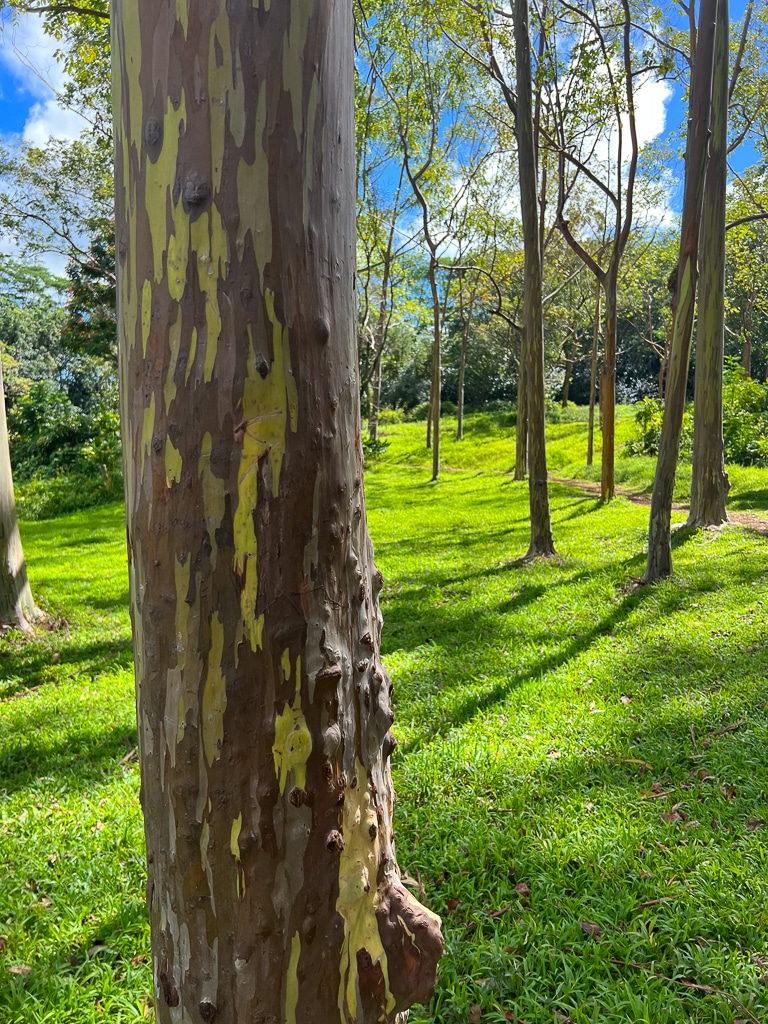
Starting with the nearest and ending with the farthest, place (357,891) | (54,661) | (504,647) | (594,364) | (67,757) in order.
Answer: (357,891) < (67,757) < (504,647) < (54,661) < (594,364)

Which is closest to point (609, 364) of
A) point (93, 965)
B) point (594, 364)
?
point (594, 364)

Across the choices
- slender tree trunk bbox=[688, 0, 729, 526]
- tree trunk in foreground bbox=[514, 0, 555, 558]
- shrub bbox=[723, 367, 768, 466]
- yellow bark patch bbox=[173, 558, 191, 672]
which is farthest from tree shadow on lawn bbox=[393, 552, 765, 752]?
shrub bbox=[723, 367, 768, 466]

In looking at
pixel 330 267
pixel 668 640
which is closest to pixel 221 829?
pixel 330 267

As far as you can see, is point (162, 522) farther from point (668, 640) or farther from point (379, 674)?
point (668, 640)

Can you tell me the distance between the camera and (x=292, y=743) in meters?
1.21

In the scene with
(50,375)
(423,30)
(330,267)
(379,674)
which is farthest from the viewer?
(50,375)

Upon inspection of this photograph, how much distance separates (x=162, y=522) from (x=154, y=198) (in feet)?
1.97

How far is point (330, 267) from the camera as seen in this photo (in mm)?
1245

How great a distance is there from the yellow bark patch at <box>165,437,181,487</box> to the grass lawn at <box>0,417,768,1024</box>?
2.09 metres

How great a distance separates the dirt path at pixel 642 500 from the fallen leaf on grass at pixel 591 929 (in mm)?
7843

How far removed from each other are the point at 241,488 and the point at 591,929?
2372 millimetres

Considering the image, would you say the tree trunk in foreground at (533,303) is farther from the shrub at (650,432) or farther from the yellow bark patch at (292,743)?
the shrub at (650,432)

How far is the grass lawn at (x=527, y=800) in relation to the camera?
2.28 meters

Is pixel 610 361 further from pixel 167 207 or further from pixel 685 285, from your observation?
pixel 167 207
